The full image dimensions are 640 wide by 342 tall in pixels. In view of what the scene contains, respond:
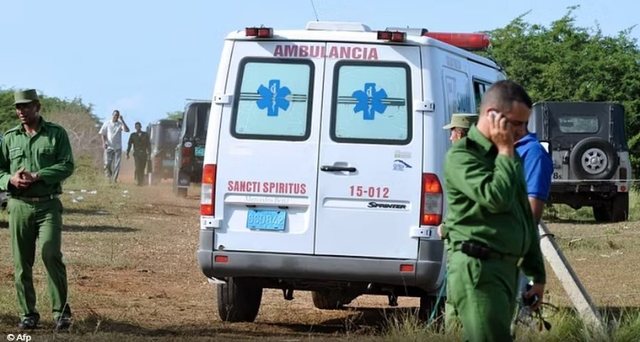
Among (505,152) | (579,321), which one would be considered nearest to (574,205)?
(579,321)

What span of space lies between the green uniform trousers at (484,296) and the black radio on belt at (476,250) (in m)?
0.02

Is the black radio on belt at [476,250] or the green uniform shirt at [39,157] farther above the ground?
the green uniform shirt at [39,157]

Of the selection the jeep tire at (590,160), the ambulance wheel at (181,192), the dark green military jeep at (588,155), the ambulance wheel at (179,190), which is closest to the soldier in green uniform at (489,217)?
the dark green military jeep at (588,155)

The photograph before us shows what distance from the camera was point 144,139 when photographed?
39812mm

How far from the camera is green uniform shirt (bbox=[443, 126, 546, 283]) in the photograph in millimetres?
6250

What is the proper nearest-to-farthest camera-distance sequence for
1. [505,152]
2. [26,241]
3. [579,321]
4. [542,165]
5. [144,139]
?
[505,152] → [542,165] → [579,321] → [26,241] → [144,139]

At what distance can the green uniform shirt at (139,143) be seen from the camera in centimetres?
3929

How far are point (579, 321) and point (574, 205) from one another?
57.0 feet

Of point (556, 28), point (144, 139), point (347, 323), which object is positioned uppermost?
point (556, 28)

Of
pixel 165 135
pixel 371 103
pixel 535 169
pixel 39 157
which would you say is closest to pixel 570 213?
pixel 165 135

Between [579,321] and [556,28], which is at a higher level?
[556,28]

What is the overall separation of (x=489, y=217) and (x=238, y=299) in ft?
17.6

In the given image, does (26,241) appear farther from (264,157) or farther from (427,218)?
(427,218)

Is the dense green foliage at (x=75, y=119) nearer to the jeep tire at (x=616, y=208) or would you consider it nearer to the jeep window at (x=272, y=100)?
the jeep tire at (x=616, y=208)
